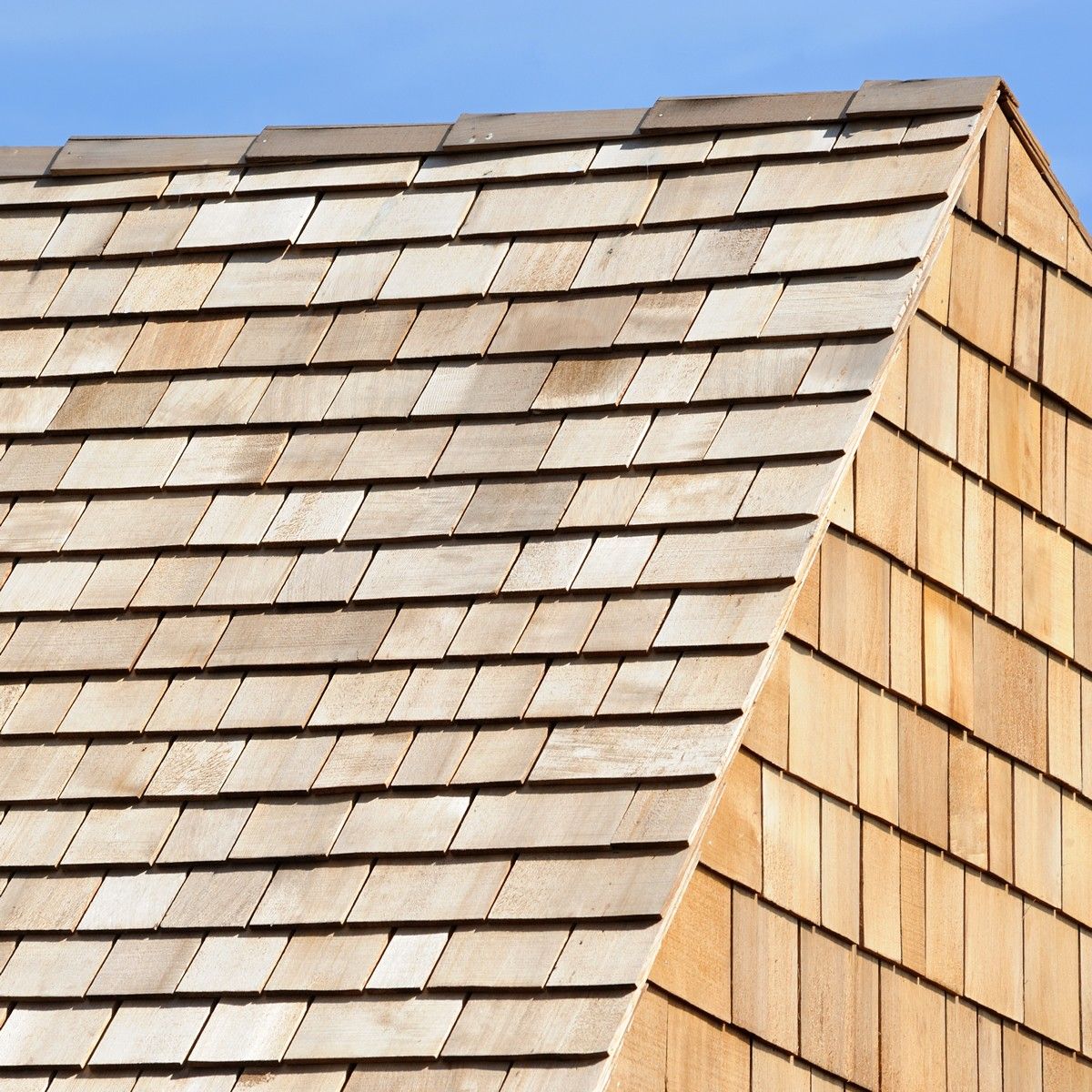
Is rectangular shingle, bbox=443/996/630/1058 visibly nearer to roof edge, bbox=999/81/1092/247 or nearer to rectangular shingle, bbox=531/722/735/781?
rectangular shingle, bbox=531/722/735/781

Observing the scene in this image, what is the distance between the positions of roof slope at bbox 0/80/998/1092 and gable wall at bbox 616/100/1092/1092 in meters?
0.27

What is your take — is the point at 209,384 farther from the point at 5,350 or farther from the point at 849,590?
the point at 849,590

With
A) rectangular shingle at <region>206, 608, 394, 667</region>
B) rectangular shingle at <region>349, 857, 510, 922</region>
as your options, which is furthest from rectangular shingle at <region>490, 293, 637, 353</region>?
rectangular shingle at <region>349, 857, 510, 922</region>

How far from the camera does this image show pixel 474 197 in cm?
670

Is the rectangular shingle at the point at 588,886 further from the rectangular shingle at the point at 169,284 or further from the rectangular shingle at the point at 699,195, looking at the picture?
the rectangular shingle at the point at 169,284

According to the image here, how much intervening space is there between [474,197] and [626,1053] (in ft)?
9.74

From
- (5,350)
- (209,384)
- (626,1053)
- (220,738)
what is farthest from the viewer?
(5,350)

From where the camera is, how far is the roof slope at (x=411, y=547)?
5.11 meters

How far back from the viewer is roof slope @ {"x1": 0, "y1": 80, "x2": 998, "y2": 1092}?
201 inches

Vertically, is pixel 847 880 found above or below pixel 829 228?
below

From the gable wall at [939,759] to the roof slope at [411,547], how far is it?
27cm

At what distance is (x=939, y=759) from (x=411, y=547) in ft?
5.61

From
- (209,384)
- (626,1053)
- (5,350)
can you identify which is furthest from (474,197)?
(626,1053)

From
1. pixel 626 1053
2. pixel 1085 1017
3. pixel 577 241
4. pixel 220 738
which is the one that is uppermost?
pixel 577 241
